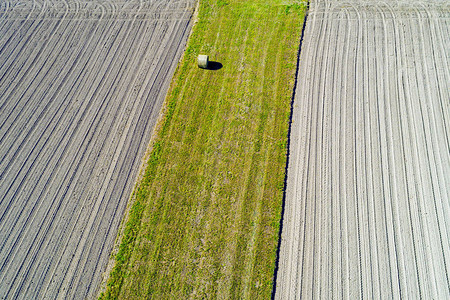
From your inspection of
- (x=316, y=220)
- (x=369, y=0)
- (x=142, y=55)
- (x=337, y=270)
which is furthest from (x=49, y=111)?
(x=369, y=0)

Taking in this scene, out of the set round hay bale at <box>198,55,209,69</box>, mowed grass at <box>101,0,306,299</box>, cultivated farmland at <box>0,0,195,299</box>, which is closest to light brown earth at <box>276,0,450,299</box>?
mowed grass at <box>101,0,306,299</box>

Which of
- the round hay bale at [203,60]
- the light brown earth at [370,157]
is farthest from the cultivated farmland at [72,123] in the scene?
the light brown earth at [370,157]

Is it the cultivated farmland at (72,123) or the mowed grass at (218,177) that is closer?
the mowed grass at (218,177)

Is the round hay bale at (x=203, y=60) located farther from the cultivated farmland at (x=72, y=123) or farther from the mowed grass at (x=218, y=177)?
the cultivated farmland at (x=72, y=123)

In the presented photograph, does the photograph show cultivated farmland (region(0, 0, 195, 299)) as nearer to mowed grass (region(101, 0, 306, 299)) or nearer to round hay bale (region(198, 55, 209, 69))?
mowed grass (region(101, 0, 306, 299))

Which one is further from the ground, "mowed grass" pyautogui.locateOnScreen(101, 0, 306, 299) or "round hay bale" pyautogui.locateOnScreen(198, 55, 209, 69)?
"round hay bale" pyautogui.locateOnScreen(198, 55, 209, 69)

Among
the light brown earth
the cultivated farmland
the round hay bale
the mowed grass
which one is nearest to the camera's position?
the light brown earth

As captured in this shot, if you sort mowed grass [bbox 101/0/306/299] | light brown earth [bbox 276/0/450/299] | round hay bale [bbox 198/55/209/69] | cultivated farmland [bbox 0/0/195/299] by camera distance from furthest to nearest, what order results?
round hay bale [bbox 198/55/209/69] < cultivated farmland [bbox 0/0/195/299] < mowed grass [bbox 101/0/306/299] < light brown earth [bbox 276/0/450/299]
